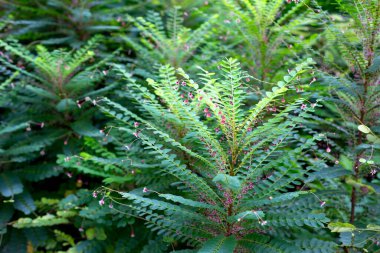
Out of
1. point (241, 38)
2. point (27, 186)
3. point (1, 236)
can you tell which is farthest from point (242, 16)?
point (1, 236)

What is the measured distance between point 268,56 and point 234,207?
1244mm

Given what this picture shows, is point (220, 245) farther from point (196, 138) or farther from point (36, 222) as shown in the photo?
point (36, 222)

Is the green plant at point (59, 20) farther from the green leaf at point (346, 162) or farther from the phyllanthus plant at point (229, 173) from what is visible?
the green leaf at point (346, 162)

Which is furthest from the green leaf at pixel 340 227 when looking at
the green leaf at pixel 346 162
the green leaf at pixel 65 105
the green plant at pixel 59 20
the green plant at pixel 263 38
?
the green plant at pixel 59 20

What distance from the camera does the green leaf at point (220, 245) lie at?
1.60 metres

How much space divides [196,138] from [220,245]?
482 millimetres

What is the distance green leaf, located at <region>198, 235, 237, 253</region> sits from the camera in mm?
1604

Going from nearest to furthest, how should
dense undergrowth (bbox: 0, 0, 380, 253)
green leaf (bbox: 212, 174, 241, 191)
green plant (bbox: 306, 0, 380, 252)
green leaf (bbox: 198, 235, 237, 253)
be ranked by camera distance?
1. green leaf (bbox: 212, 174, 241, 191)
2. green leaf (bbox: 198, 235, 237, 253)
3. dense undergrowth (bbox: 0, 0, 380, 253)
4. green plant (bbox: 306, 0, 380, 252)

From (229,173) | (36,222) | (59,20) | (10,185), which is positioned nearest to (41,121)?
(10,185)

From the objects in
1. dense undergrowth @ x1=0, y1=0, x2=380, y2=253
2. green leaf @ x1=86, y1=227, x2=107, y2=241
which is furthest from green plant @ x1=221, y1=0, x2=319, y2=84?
green leaf @ x1=86, y1=227, x2=107, y2=241

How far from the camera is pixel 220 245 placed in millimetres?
1642

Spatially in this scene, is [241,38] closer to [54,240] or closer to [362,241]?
[362,241]

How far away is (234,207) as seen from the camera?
1740 mm

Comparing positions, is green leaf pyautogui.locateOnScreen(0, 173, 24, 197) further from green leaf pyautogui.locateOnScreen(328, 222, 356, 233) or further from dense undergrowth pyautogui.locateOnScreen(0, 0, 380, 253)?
green leaf pyautogui.locateOnScreen(328, 222, 356, 233)
